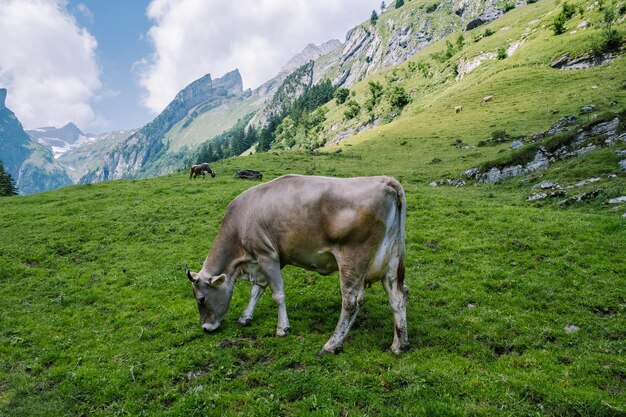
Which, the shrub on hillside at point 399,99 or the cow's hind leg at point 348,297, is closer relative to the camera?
the cow's hind leg at point 348,297

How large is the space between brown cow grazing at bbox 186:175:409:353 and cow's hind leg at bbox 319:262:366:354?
0.02 m

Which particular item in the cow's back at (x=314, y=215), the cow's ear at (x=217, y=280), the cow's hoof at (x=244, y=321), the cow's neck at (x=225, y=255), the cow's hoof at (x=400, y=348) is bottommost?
the cow's hoof at (x=400, y=348)

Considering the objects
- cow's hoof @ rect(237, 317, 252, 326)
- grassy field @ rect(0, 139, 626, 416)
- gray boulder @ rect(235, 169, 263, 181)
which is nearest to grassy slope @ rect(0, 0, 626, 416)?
grassy field @ rect(0, 139, 626, 416)

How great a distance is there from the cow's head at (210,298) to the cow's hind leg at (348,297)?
11.1 feet

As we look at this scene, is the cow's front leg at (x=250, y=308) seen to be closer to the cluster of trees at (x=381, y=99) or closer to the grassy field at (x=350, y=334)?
the grassy field at (x=350, y=334)

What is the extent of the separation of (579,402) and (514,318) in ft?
12.1

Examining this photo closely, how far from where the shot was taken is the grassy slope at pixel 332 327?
757 centimetres

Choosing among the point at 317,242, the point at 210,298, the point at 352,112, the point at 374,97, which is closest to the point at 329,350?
the point at 317,242

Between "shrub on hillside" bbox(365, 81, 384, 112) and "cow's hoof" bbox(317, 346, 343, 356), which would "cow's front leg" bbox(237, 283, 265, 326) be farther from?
"shrub on hillside" bbox(365, 81, 384, 112)

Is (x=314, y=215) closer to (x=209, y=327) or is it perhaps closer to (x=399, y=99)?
(x=209, y=327)

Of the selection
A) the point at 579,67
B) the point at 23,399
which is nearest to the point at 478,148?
the point at 579,67

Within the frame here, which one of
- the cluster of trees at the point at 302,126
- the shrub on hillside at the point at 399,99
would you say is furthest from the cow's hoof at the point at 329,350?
the cluster of trees at the point at 302,126

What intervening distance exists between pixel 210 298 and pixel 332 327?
139 inches

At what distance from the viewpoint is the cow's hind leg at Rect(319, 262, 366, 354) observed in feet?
29.5
